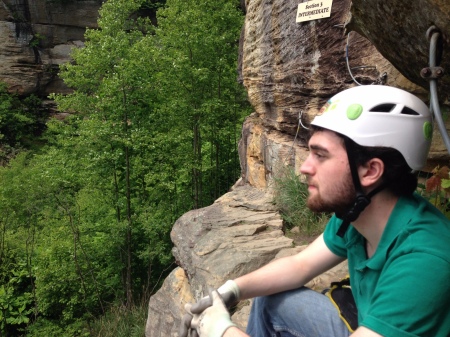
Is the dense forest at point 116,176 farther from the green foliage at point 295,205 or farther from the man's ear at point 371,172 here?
the man's ear at point 371,172

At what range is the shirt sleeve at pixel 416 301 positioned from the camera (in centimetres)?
122

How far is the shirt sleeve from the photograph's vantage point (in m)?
1.22

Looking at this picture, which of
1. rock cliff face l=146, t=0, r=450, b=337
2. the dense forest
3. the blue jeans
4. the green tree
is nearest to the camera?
the blue jeans

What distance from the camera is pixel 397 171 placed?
1.56m

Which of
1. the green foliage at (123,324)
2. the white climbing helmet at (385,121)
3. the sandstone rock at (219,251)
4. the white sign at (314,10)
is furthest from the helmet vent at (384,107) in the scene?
the green foliage at (123,324)

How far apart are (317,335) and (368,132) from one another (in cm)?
87

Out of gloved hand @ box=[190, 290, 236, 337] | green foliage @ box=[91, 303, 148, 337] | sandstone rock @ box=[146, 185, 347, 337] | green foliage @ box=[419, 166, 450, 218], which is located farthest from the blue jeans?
green foliage @ box=[91, 303, 148, 337]

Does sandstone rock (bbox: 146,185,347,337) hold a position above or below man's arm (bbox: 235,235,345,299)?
below

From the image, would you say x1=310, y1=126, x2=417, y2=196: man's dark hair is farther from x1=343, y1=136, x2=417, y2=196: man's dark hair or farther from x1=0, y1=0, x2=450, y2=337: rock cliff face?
x1=0, y1=0, x2=450, y2=337: rock cliff face

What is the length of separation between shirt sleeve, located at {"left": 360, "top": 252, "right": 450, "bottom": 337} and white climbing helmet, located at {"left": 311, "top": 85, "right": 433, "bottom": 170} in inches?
17.2

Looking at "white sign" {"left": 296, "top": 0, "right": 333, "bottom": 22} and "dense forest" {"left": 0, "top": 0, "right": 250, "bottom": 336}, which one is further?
"dense forest" {"left": 0, "top": 0, "right": 250, "bottom": 336}

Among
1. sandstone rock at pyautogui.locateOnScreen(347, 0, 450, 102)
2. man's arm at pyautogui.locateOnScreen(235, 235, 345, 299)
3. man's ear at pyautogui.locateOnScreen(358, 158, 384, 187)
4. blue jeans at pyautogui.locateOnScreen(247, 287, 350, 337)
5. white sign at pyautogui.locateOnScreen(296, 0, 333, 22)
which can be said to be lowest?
blue jeans at pyautogui.locateOnScreen(247, 287, 350, 337)

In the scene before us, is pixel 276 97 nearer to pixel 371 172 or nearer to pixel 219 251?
pixel 219 251

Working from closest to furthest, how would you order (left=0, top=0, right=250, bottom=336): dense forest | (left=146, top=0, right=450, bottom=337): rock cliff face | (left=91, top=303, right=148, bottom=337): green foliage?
(left=146, top=0, right=450, bottom=337): rock cliff face, (left=91, top=303, right=148, bottom=337): green foliage, (left=0, top=0, right=250, bottom=336): dense forest
